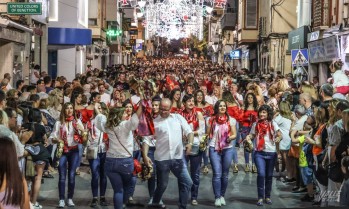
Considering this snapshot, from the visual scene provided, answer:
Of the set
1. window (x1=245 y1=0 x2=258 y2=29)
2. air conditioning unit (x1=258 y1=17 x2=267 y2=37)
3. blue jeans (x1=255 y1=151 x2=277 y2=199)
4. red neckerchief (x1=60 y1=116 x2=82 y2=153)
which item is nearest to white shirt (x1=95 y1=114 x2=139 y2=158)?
red neckerchief (x1=60 y1=116 x2=82 y2=153)

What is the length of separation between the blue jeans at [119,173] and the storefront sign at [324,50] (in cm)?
1661

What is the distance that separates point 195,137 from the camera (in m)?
11.7

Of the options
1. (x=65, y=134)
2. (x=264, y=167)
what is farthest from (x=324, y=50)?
(x=65, y=134)

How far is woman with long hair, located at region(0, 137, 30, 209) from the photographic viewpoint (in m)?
4.77

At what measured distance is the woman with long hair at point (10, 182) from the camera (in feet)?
15.7

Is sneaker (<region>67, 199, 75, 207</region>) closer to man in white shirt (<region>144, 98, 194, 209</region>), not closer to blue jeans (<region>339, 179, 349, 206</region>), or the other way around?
man in white shirt (<region>144, 98, 194, 209</region>)

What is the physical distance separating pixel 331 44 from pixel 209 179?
42.6 feet

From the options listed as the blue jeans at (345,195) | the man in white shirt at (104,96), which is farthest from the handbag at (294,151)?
the blue jeans at (345,195)

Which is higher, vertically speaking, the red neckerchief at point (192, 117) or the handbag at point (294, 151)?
the red neckerchief at point (192, 117)

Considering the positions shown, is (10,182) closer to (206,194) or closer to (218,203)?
(218,203)

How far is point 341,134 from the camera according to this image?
9.08 meters

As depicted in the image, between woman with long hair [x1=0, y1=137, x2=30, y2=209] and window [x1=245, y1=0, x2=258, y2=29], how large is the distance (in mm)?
44952

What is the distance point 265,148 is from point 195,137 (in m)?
1.15

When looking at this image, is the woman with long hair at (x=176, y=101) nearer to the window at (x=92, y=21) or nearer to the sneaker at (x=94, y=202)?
the sneaker at (x=94, y=202)
